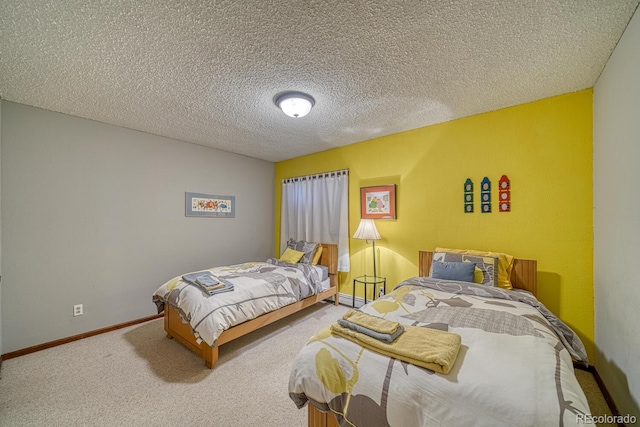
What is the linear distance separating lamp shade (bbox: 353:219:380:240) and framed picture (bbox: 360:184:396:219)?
9.4 inches

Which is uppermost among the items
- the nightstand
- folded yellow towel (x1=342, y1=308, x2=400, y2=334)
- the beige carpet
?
folded yellow towel (x1=342, y1=308, x2=400, y2=334)

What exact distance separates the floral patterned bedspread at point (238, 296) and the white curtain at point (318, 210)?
2.45 ft

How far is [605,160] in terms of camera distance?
1.90 meters

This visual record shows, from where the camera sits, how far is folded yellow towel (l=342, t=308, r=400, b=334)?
1371mm

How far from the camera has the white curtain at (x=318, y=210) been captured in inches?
151

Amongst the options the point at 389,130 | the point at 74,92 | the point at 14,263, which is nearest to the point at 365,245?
the point at 389,130

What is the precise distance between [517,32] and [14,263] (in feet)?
15.0

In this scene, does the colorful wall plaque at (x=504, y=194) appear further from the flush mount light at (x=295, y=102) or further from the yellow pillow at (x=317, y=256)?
the yellow pillow at (x=317, y=256)

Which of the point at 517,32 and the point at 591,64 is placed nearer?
the point at 517,32

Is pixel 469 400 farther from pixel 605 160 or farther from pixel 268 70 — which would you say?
pixel 268 70

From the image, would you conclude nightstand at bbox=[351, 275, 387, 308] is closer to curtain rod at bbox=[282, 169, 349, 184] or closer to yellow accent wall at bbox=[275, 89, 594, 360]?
yellow accent wall at bbox=[275, 89, 594, 360]

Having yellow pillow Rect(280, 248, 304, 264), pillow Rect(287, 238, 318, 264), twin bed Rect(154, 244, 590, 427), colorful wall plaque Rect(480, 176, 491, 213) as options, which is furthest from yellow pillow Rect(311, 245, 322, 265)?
colorful wall plaque Rect(480, 176, 491, 213)

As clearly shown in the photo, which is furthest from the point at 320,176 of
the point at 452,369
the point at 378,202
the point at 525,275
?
the point at 452,369

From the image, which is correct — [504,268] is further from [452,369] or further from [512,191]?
[452,369]
